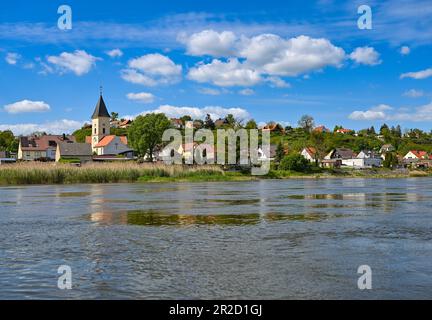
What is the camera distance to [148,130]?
117 metres

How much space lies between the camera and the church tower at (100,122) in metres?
147

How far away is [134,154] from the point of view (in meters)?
140

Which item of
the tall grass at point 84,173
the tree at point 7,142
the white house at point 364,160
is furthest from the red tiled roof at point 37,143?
the white house at point 364,160

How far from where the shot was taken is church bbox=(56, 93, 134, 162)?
125812 mm

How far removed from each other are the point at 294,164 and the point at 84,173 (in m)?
55.7

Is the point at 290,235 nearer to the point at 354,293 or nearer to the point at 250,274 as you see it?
the point at 250,274

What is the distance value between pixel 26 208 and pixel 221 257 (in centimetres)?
1848

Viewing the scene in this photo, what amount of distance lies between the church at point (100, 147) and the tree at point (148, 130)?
7.31 meters

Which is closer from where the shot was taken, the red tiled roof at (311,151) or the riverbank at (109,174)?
the riverbank at (109,174)

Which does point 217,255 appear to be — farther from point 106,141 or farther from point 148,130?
point 106,141

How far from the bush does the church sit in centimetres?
4041

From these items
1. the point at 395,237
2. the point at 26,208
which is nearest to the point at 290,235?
the point at 395,237

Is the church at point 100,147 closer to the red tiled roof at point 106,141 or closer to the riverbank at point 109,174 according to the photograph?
the red tiled roof at point 106,141
